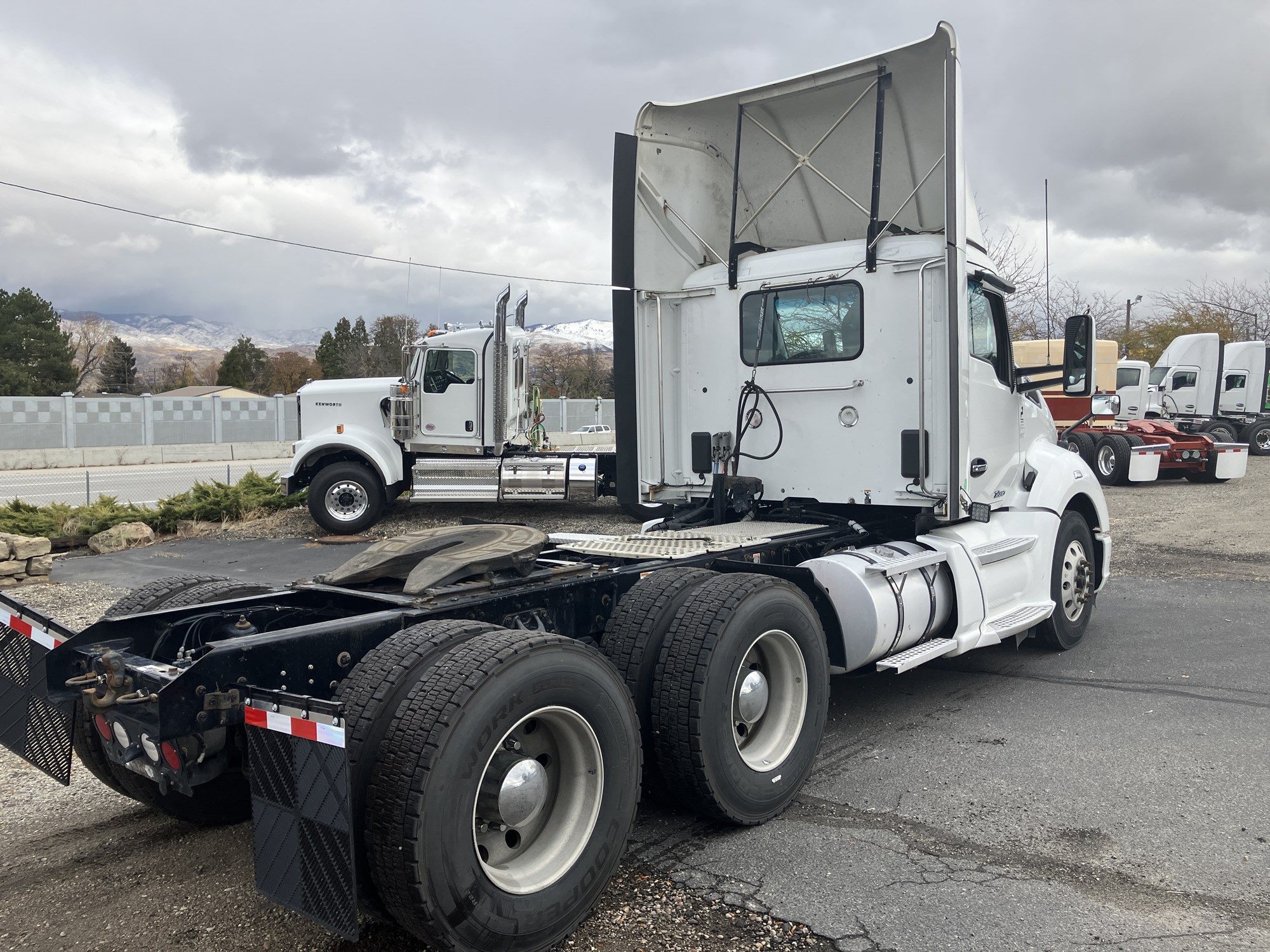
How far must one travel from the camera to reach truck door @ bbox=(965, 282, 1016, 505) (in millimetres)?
5992

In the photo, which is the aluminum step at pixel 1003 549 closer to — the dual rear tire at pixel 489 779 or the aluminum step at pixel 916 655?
the aluminum step at pixel 916 655

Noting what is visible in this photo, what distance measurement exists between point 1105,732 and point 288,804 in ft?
14.1

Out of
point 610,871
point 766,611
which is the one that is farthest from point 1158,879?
point 610,871

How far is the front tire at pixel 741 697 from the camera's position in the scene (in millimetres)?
3771

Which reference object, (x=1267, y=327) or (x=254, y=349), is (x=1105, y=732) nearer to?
(x=1267, y=327)

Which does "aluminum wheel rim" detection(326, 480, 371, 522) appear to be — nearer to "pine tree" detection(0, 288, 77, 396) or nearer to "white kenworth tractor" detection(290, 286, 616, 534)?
"white kenworth tractor" detection(290, 286, 616, 534)

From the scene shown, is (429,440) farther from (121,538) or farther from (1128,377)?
(1128,377)

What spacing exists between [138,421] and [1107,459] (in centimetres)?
2820

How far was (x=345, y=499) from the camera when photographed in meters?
14.6

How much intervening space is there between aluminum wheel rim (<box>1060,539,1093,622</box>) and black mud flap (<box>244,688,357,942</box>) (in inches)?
222

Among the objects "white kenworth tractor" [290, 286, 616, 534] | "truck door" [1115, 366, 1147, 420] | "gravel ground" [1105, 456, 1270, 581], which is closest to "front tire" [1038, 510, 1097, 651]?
"gravel ground" [1105, 456, 1270, 581]

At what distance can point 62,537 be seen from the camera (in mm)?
12508

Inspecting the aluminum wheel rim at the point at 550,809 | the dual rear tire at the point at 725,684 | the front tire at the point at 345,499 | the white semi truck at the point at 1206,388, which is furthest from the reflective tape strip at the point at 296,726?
the white semi truck at the point at 1206,388

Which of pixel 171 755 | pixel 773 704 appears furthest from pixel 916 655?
pixel 171 755
